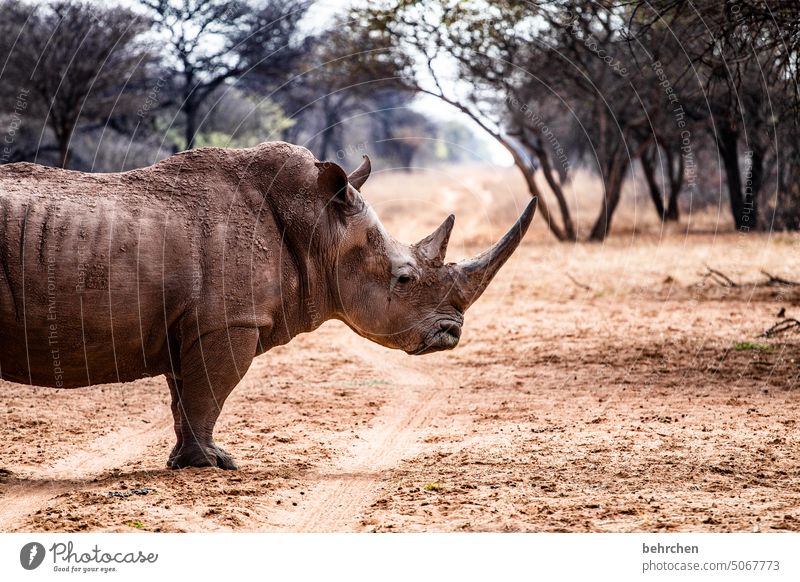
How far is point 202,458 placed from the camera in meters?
8.06

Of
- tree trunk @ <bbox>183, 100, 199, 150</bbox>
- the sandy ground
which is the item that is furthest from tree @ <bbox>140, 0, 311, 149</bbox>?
the sandy ground

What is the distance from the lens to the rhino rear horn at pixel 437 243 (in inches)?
334

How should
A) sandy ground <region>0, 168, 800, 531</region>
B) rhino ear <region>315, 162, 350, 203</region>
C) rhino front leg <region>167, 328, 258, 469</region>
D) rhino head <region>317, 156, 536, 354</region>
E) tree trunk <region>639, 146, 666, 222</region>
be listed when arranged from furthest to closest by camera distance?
tree trunk <region>639, 146, 666, 222</region>, rhino head <region>317, 156, 536, 354</region>, rhino ear <region>315, 162, 350, 203</region>, rhino front leg <region>167, 328, 258, 469</region>, sandy ground <region>0, 168, 800, 531</region>

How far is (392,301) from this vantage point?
8.42 metres

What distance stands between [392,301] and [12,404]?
4731 mm

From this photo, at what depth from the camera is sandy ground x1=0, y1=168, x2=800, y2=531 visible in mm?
6852

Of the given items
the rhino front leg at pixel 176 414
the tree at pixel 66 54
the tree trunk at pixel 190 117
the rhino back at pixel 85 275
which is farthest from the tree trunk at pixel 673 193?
the rhino back at pixel 85 275

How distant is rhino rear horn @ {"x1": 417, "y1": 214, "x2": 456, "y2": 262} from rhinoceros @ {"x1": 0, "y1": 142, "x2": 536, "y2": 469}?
0.04 ft

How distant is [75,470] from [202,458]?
1.06m

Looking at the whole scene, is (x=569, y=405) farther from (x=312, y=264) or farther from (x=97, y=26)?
(x=97, y=26)

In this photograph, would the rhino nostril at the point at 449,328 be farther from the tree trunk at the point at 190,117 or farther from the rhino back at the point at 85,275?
the tree trunk at the point at 190,117

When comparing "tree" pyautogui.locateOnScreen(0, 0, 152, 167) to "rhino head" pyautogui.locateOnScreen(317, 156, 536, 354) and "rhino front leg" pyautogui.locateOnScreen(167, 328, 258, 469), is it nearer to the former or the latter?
"rhino head" pyautogui.locateOnScreen(317, 156, 536, 354)

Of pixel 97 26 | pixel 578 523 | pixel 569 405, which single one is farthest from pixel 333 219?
pixel 97 26

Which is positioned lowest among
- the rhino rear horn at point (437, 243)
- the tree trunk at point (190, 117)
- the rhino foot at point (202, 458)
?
the rhino foot at point (202, 458)
